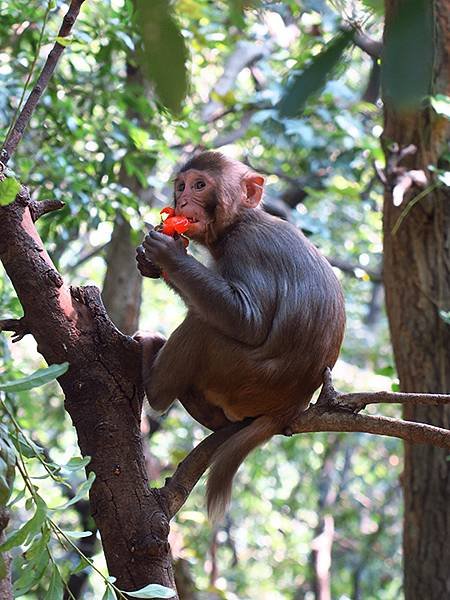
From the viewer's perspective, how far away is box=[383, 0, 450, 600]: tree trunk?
4.68 m

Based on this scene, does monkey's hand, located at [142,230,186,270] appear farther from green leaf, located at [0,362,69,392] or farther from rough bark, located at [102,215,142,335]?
rough bark, located at [102,215,142,335]

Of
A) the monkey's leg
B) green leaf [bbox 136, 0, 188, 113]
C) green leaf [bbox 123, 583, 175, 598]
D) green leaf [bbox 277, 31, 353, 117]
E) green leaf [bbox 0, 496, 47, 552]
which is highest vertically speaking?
the monkey's leg

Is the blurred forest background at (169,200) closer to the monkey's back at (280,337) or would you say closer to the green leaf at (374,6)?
the green leaf at (374,6)

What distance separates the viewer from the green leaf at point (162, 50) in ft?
2.08

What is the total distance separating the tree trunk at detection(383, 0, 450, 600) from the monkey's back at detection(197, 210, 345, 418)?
4.69ft

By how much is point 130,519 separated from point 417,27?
2.20m

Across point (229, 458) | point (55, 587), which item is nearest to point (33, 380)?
point (55, 587)

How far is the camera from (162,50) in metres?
0.64

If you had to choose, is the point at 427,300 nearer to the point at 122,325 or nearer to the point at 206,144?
the point at 122,325

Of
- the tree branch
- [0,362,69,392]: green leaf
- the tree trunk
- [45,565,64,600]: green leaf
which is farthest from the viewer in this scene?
the tree trunk

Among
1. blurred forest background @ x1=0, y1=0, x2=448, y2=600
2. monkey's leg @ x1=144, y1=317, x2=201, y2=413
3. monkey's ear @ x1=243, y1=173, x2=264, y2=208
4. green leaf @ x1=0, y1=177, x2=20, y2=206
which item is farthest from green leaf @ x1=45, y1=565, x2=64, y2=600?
monkey's ear @ x1=243, y1=173, x2=264, y2=208

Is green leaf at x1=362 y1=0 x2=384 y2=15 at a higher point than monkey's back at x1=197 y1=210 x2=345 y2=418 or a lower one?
lower

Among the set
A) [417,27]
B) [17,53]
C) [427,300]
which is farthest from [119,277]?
[417,27]

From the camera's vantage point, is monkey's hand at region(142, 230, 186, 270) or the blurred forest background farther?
monkey's hand at region(142, 230, 186, 270)
